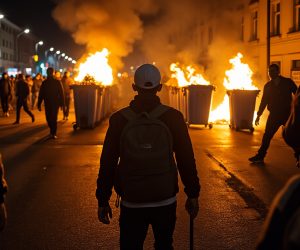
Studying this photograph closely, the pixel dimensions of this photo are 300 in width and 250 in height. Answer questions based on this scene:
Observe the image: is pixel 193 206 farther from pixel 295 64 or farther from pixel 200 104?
pixel 295 64

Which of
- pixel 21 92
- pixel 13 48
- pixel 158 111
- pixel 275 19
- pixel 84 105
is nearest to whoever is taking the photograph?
pixel 158 111

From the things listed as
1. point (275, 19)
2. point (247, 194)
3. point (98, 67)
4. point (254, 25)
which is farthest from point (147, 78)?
point (254, 25)

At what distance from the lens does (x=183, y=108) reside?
1550 cm

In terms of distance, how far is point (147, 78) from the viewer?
9.93 ft

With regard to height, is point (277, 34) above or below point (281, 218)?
above

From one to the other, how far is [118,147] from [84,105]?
36.3 feet

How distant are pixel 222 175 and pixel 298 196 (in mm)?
6108

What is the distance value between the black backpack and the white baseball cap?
20 centimetres

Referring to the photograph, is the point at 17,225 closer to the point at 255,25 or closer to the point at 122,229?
the point at 122,229

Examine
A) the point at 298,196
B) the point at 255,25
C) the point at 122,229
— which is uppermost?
the point at 255,25

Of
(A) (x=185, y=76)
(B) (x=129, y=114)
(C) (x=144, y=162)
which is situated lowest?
(C) (x=144, y=162)

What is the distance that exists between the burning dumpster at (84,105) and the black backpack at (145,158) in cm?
1109

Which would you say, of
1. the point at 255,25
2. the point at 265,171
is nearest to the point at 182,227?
the point at 265,171

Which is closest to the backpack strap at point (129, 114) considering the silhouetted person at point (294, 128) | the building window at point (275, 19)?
the silhouetted person at point (294, 128)
